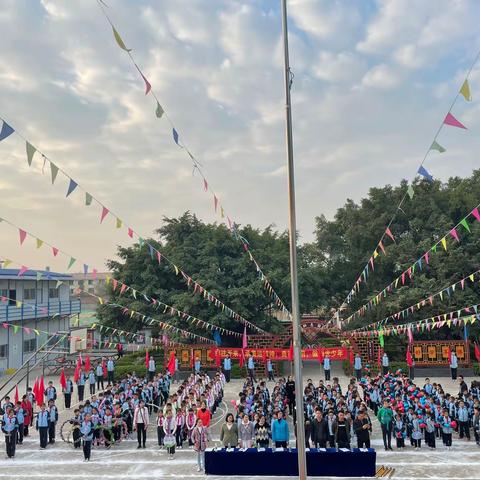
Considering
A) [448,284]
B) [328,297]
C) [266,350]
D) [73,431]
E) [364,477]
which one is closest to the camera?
[364,477]

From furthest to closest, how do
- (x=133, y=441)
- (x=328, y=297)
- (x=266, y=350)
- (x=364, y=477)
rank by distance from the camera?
(x=328, y=297), (x=266, y=350), (x=133, y=441), (x=364, y=477)

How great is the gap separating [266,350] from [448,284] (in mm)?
10995

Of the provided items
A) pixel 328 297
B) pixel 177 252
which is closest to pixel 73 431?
pixel 177 252

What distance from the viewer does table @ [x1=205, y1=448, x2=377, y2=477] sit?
1139 centimetres

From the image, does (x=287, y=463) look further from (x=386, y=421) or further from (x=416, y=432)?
(x=416, y=432)

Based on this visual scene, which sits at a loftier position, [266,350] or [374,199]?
[374,199]

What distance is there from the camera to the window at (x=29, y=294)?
117 feet

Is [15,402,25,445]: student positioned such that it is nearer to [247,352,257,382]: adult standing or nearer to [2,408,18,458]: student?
[2,408,18,458]: student

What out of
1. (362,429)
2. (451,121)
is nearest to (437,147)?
(451,121)

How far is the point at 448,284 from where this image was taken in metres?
28.3

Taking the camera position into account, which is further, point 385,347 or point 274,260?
point 274,260

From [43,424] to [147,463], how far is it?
3.76 meters

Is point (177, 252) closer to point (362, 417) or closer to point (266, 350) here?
point (266, 350)

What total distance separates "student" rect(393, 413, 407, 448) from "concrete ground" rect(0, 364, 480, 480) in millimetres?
250
